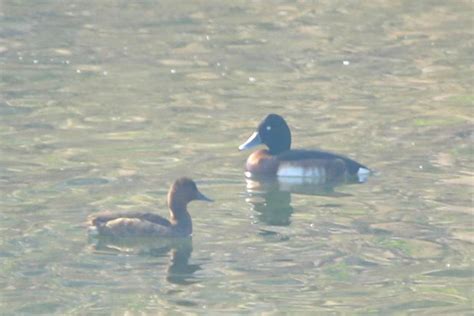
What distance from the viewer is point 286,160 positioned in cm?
1518

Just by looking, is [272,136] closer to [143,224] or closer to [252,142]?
[252,142]

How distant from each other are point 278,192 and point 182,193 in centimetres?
199

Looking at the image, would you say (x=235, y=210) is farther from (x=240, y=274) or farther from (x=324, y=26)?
(x=324, y=26)

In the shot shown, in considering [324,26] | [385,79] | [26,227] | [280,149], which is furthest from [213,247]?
[324,26]

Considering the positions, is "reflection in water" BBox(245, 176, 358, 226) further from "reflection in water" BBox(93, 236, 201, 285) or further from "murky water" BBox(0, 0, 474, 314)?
"reflection in water" BBox(93, 236, 201, 285)

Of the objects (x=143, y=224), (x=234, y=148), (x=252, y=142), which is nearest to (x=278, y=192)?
(x=252, y=142)

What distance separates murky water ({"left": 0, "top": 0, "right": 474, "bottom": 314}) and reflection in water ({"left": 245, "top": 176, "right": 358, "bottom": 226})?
4 cm

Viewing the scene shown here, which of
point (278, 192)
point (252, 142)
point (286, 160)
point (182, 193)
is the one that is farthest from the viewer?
point (252, 142)

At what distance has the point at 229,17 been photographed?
24.2 metres

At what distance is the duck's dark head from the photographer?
611 inches

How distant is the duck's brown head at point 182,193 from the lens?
12.8m

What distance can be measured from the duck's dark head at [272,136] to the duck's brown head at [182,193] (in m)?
2.69

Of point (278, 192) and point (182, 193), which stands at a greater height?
point (182, 193)

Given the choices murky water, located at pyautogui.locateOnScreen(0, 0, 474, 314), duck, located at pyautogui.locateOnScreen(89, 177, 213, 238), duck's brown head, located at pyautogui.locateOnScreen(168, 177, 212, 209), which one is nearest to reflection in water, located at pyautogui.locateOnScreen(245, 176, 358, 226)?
murky water, located at pyautogui.locateOnScreen(0, 0, 474, 314)
